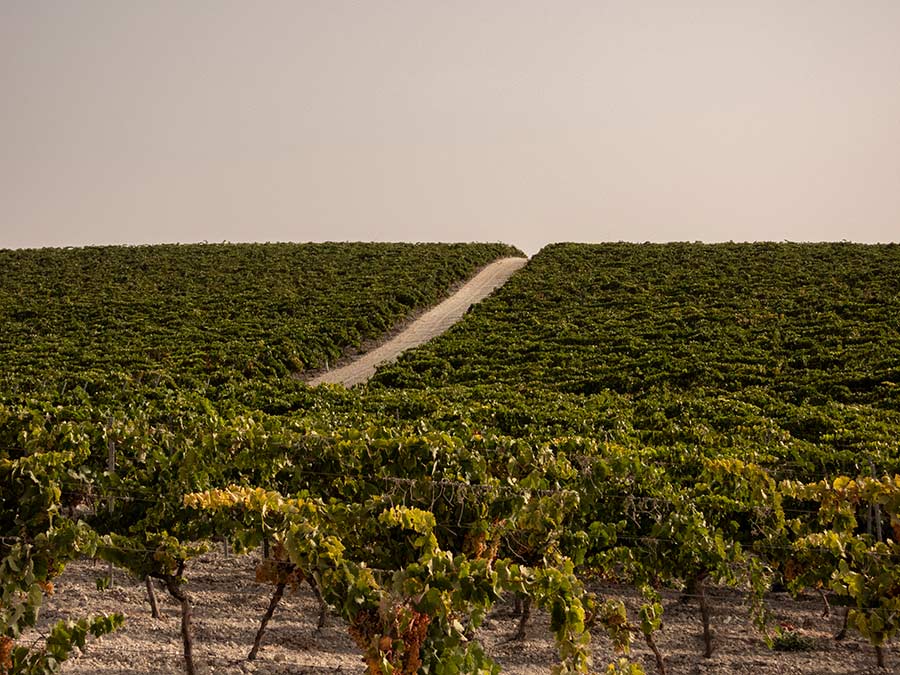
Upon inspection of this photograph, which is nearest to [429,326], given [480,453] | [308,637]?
[480,453]

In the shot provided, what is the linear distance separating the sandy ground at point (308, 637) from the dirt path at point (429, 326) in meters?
19.3

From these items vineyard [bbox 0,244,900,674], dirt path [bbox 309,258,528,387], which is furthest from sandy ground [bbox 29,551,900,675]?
dirt path [bbox 309,258,528,387]

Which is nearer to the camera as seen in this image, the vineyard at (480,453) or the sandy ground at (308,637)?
the vineyard at (480,453)

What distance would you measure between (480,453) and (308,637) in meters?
3.87

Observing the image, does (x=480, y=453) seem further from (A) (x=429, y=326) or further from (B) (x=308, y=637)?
(A) (x=429, y=326)

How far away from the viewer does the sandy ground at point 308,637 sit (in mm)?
9828

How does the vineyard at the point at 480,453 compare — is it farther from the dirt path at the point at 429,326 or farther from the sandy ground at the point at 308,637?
the dirt path at the point at 429,326

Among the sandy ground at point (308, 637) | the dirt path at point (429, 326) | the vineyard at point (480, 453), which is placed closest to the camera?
the vineyard at point (480, 453)

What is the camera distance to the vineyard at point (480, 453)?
320 inches

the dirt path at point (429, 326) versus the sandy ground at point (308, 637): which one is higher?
the dirt path at point (429, 326)

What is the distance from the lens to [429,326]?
43.6 m

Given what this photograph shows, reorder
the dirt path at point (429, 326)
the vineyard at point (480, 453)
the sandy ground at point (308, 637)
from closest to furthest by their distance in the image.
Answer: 1. the vineyard at point (480, 453)
2. the sandy ground at point (308, 637)
3. the dirt path at point (429, 326)

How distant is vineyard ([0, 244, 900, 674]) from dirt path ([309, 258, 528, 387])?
4.22 ft

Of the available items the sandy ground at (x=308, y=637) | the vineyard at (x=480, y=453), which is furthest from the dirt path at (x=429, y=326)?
the sandy ground at (x=308, y=637)
